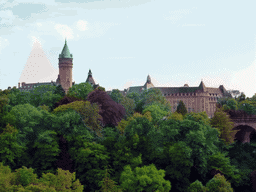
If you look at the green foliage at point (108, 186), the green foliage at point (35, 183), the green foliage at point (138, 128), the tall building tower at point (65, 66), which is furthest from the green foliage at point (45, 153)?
the tall building tower at point (65, 66)

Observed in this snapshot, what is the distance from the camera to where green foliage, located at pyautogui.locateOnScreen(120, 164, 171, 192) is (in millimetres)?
49812

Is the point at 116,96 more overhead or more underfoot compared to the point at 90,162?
more overhead

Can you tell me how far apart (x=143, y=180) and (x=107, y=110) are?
2276 centimetres

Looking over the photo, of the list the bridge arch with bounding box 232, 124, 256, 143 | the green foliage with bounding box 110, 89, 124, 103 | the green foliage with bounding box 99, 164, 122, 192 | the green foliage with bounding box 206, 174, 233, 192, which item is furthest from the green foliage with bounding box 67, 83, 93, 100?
the green foliage with bounding box 206, 174, 233, 192

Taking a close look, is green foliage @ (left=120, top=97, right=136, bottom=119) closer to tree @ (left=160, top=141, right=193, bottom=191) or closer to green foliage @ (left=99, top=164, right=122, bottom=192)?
tree @ (left=160, top=141, right=193, bottom=191)

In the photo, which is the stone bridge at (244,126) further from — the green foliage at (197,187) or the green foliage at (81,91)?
the green foliage at (81,91)

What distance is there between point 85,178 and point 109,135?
870cm

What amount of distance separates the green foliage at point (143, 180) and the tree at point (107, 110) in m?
16.1

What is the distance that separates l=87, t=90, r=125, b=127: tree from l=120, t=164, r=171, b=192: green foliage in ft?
52.7

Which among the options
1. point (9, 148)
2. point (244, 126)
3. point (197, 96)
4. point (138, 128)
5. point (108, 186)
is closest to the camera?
point (108, 186)

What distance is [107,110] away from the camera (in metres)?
70.5

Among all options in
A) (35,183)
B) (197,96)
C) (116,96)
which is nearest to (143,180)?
(35,183)

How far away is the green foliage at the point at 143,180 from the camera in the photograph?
49812 millimetres

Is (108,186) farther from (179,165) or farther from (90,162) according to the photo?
(179,165)
